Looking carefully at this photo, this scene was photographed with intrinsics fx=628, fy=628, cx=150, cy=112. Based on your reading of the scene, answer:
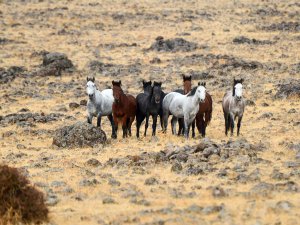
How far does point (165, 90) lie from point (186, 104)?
485 inches

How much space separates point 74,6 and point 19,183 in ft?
190

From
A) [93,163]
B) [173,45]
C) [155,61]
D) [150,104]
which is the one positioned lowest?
[155,61]

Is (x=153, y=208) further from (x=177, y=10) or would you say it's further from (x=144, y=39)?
(x=177, y=10)

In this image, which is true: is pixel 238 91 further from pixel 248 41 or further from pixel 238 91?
pixel 248 41

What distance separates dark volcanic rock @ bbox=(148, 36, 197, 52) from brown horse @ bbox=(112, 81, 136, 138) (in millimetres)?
24606

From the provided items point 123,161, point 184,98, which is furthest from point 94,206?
point 184,98

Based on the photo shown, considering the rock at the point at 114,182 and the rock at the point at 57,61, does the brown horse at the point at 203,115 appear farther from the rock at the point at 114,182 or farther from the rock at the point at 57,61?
the rock at the point at 57,61

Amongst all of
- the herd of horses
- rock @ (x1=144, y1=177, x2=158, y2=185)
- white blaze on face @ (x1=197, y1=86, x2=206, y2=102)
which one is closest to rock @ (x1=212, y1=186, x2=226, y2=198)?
rock @ (x1=144, y1=177, x2=158, y2=185)

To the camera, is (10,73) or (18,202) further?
(10,73)

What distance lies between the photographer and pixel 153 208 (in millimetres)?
11984

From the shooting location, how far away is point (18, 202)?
36.7 ft

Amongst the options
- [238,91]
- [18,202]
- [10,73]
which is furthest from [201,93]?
[10,73]

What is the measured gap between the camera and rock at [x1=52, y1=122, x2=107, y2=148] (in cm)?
1906

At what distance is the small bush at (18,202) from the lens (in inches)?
436
